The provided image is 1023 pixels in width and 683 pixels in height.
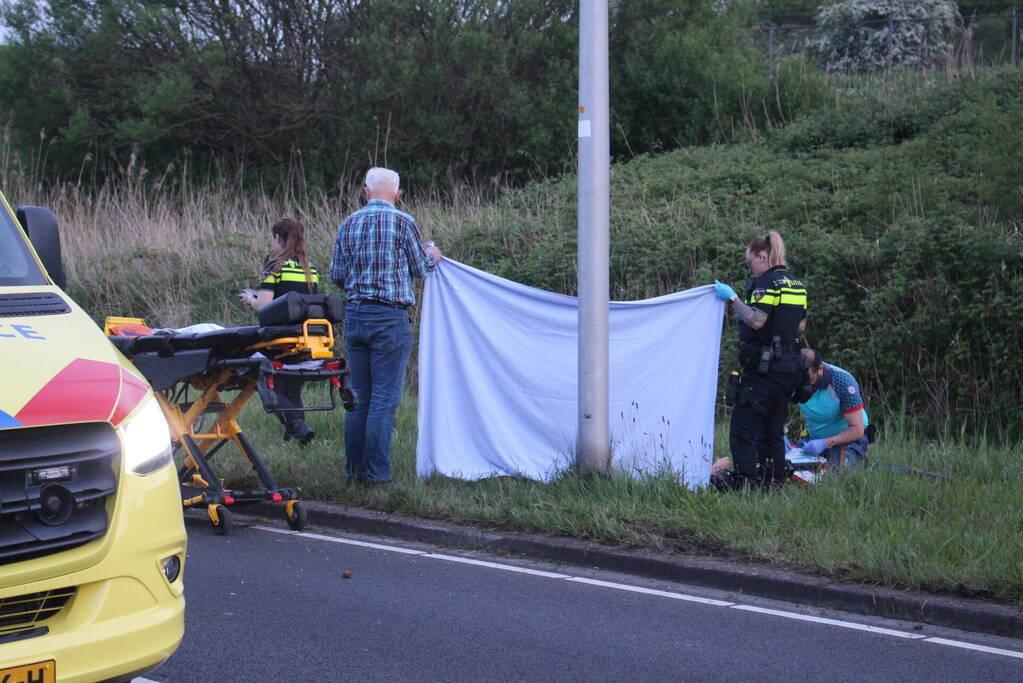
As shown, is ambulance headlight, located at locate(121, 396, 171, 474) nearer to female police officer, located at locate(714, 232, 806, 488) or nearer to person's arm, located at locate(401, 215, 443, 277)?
person's arm, located at locate(401, 215, 443, 277)

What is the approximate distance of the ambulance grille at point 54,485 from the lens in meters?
3.55

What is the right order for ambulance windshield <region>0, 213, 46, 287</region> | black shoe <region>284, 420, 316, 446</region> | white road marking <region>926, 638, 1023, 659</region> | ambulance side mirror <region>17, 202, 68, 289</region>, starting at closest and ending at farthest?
ambulance windshield <region>0, 213, 46, 287</region> < ambulance side mirror <region>17, 202, 68, 289</region> < white road marking <region>926, 638, 1023, 659</region> < black shoe <region>284, 420, 316, 446</region>

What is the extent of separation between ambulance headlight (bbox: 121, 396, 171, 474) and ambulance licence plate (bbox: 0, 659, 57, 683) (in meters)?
0.67

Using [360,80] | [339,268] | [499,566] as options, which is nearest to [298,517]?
[499,566]

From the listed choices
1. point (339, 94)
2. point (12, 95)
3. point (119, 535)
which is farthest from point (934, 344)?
point (12, 95)

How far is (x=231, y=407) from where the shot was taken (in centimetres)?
799

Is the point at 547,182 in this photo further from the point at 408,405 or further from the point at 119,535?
the point at 119,535

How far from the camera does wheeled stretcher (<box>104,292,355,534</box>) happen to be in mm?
7117

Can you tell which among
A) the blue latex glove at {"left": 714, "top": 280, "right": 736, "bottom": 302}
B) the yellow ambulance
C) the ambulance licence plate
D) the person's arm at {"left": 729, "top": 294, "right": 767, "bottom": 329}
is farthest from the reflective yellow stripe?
the ambulance licence plate

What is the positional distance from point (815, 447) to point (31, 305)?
604cm

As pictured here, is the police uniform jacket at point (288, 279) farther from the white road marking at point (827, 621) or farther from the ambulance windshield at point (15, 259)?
the white road marking at point (827, 621)

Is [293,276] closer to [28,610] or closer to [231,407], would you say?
[231,407]

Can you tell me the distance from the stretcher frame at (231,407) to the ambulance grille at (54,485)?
332 cm

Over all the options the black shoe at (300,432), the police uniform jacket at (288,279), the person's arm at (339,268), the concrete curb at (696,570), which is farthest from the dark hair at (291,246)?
the concrete curb at (696,570)
